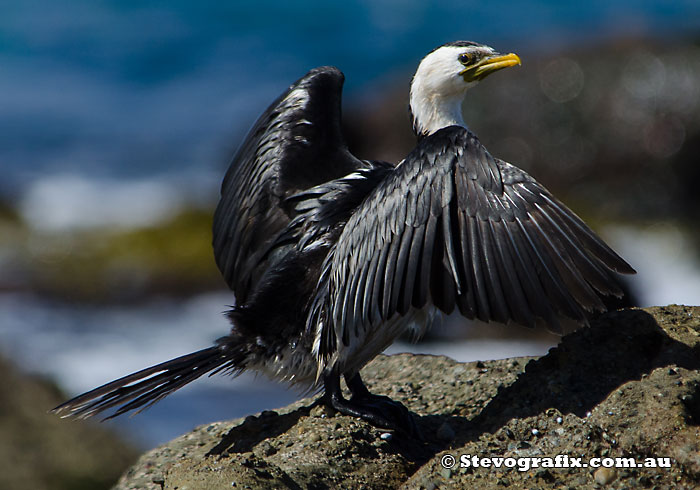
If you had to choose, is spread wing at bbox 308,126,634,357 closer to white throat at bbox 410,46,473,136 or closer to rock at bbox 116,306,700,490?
rock at bbox 116,306,700,490

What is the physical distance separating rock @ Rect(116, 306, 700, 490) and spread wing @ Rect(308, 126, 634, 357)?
0.38m

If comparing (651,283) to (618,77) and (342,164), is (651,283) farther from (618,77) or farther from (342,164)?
(342,164)

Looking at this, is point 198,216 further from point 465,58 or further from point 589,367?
point 589,367

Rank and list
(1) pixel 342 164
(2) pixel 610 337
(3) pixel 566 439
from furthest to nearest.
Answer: (1) pixel 342 164 < (2) pixel 610 337 < (3) pixel 566 439

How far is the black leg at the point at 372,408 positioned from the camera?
484 centimetres

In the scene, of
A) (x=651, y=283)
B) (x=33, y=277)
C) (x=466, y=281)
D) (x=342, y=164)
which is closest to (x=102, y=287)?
(x=33, y=277)

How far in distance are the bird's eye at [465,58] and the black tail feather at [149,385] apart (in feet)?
7.78

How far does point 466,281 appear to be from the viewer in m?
4.34

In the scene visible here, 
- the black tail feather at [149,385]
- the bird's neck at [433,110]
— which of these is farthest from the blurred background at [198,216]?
the bird's neck at [433,110]

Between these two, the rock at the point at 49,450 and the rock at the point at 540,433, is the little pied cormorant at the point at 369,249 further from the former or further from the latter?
the rock at the point at 49,450

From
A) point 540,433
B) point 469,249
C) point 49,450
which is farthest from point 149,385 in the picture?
point 49,450

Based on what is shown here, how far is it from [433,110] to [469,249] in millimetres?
1740

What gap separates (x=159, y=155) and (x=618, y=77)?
443 inches

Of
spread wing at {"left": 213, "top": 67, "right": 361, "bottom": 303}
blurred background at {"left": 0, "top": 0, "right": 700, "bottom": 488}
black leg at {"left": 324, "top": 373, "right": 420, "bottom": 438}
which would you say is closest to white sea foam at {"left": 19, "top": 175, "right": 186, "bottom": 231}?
blurred background at {"left": 0, "top": 0, "right": 700, "bottom": 488}
